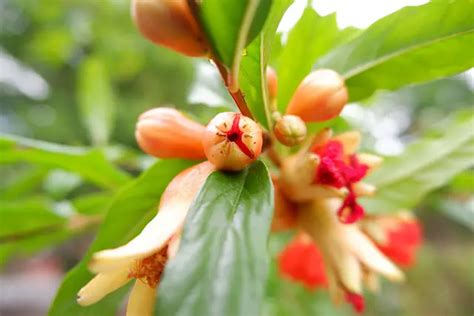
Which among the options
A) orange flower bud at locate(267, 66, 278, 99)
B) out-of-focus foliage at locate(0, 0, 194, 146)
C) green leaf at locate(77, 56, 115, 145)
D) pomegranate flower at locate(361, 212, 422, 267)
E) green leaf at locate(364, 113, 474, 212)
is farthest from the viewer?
out-of-focus foliage at locate(0, 0, 194, 146)

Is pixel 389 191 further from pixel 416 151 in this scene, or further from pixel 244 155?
pixel 244 155

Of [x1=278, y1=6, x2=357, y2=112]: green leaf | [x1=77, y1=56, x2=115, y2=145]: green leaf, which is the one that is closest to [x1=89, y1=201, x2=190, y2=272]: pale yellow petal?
[x1=278, y1=6, x2=357, y2=112]: green leaf

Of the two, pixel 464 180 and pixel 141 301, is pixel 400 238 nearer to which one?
pixel 464 180

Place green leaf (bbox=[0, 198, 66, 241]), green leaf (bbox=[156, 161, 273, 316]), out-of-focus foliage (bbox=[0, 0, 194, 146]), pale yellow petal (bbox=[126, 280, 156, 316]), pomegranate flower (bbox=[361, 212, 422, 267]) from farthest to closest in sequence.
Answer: out-of-focus foliage (bbox=[0, 0, 194, 146]) < pomegranate flower (bbox=[361, 212, 422, 267]) < green leaf (bbox=[0, 198, 66, 241]) < pale yellow petal (bbox=[126, 280, 156, 316]) < green leaf (bbox=[156, 161, 273, 316])

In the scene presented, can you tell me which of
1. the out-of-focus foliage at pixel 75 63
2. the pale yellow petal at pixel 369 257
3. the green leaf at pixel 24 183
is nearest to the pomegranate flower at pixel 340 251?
the pale yellow petal at pixel 369 257

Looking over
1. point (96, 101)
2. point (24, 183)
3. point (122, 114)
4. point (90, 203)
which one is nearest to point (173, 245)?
point (90, 203)

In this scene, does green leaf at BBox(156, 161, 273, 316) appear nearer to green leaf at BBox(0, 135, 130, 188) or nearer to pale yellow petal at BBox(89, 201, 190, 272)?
pale yellow petal at BBox(89, 201, 190, 272)

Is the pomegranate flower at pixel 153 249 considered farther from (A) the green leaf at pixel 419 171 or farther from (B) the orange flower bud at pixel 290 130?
(A) the green leaf at pixel 419 171
